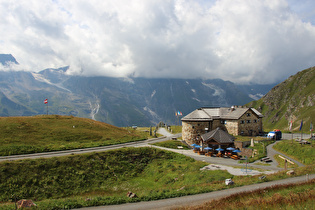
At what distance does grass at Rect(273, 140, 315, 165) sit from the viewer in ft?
129

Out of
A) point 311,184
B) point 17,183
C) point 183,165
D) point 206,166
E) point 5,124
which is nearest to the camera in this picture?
point 311,184

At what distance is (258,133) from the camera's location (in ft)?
235

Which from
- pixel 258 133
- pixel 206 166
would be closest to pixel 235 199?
pixel 206 166

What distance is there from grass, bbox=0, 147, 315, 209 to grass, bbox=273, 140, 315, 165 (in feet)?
38.4

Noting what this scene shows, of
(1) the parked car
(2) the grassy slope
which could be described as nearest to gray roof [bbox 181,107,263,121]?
(1) the parked car

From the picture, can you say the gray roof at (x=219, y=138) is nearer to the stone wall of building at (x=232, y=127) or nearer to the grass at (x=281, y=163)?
the stone wall of building at (x=232, y=127)

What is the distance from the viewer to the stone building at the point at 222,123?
66.4 metres

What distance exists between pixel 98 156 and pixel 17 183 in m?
14.7

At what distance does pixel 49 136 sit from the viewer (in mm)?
56750

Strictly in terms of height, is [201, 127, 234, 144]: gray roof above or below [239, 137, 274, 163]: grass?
above

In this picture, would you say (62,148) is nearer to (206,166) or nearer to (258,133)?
(206,166)

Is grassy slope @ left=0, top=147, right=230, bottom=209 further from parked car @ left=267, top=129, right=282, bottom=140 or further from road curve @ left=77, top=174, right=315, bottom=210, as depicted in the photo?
parked car @ left=267, top=129, right=282, bottom=140

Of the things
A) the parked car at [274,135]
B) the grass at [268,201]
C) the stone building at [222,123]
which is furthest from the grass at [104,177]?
the parked car at [274,135]

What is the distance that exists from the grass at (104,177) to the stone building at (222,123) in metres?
23.0
